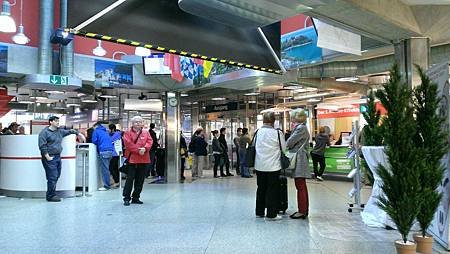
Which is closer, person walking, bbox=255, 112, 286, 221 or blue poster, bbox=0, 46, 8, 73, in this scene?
person walking, bbox=255, 112, 286, 221

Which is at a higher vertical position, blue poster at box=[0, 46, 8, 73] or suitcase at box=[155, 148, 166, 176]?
blue poster at box=[0, 46, 8, 73]

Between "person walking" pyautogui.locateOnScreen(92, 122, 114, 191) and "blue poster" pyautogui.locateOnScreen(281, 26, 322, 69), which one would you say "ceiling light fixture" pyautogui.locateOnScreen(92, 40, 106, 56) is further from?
"blue poster" pyautogui.locateOnScreen(281, 26, 322, 69)

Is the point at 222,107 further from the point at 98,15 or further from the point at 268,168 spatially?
the point at 98,15

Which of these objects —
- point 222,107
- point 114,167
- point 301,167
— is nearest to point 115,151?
point 114,167

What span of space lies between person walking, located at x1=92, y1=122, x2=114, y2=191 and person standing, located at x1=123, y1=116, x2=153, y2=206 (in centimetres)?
252

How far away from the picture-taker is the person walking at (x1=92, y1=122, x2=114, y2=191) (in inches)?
376

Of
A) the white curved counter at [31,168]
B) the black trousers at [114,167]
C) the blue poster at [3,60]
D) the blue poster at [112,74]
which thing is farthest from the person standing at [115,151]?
the blue poster at [3,60]

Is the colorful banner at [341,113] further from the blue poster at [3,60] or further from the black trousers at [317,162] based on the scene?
the blue poster at [3,60]

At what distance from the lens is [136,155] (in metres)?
7.20

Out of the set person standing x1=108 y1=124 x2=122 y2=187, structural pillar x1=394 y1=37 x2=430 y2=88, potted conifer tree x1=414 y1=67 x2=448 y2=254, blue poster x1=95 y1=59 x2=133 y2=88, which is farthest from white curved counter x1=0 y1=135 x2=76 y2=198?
potted conifer tree x1=414 y1=67 x2=448 y2=254

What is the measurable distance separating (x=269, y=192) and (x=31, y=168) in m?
4.99

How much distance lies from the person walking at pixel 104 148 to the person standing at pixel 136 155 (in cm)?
252

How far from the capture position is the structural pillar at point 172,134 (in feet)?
39.2

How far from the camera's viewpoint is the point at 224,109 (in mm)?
17922
